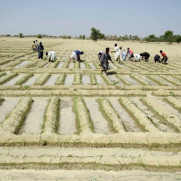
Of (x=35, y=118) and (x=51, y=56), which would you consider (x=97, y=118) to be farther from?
(x=51, y=56)

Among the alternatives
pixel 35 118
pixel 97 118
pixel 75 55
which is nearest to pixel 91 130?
pixel 97 118

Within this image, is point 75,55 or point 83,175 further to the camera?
point 75,55

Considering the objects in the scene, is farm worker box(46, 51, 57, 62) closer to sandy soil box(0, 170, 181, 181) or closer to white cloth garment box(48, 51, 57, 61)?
white cloth garment box(48, 51, 57, 61)

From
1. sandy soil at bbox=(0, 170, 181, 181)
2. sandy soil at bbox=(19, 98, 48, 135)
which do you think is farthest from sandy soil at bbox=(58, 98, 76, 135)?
sandy soil at bbox=(0, 170, 181, 181)

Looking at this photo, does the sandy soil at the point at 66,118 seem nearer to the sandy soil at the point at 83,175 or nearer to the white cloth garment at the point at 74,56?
the sandy soil at the point at 83,175

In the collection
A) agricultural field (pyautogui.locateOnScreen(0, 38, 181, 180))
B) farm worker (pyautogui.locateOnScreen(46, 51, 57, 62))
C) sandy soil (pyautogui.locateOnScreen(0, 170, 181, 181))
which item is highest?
farm worker (pyautogui.locateOnScreen(46, 51, 57, 62))

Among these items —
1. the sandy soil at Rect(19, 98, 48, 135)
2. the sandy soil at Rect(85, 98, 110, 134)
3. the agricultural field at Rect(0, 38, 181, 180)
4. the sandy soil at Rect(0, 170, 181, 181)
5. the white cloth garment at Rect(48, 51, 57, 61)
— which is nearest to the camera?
Answer: the sandy soil at Rect(0, 170, 181, 181)

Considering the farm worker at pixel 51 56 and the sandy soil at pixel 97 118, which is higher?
the farm worker at pixel 51 56

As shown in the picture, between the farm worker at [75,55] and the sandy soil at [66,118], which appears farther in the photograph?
the farm worker at [75,55]

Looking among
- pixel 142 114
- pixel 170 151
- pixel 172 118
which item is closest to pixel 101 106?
pixel 142 114

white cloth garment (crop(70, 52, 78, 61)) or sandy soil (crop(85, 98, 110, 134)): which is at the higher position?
white cloth garment (crop(70, 52, 78, 61))

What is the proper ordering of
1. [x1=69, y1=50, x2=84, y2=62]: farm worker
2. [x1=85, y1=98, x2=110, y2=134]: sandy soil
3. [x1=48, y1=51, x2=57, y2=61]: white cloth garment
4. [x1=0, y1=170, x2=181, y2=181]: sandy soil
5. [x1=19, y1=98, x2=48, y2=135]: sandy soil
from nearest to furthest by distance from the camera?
[x1=0, y1=170, x2=181, y2=181]: sandy soil
[x1=19, y1=98, x2=48, y2=135]: sandy soil
[x1=85, y1=98, x2=110, y2=134]: sandy soil
[x1=48, y1=51, x2=57, y2=61]: white cloth garment
[x1=69, y1=50, x2=84, y2=62]: farm worker

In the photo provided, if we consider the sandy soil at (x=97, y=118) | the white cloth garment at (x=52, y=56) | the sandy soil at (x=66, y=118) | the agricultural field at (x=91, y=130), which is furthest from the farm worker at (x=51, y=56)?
the sandy soil at (x=97, y=118)

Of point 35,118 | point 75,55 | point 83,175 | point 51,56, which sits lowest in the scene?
point 83,175
